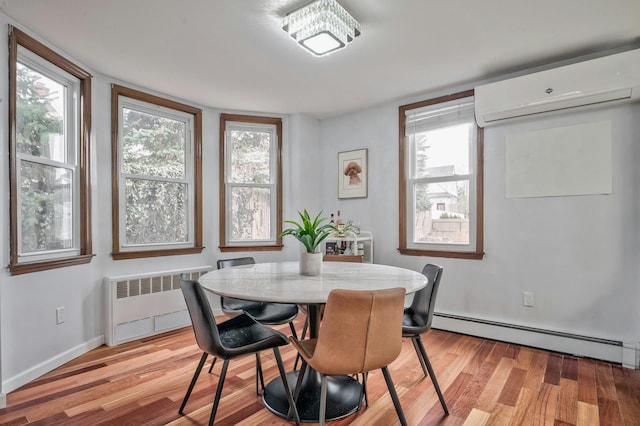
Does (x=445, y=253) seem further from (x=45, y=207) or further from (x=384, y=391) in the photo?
(x=45, y=207)

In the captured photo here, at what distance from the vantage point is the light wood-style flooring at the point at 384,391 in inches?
77.6

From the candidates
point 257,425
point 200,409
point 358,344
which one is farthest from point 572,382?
point 200,409

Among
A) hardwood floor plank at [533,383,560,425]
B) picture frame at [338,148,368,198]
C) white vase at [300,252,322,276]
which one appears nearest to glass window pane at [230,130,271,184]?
picture frame at [338,148,368,198]

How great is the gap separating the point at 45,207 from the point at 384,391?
109 inches

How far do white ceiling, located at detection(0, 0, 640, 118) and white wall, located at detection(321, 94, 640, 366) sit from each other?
0.64m

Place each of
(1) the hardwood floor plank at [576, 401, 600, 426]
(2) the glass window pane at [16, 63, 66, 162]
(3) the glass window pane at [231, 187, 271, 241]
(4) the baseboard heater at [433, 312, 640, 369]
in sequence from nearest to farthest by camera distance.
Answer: (1) the hardwood floor plank at [576, 401, 600, 426], (2) the glass window pane at [16, 63, 66, 162], (4) the baseboard heater at [433, 312, 640, 369], (3) the glass window pane at [231, 187, 271, 241]

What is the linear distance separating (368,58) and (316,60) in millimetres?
415

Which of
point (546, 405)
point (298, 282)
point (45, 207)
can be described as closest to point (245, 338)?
point (298, 282)

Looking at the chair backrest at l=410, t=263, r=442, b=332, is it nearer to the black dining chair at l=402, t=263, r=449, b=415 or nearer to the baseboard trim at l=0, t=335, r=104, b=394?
the black dining chair at l=402, t=263, r=449, b=415

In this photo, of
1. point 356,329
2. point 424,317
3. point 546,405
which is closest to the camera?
point 356,329

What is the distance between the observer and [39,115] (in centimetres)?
262

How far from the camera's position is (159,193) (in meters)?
3.64

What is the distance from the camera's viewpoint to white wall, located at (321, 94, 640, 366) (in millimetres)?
2674

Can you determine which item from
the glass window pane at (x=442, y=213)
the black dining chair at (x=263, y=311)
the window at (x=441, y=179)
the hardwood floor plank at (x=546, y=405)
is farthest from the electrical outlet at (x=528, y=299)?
the black dining chair at (x=263, y=311)
